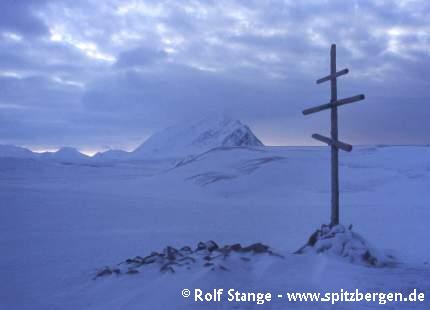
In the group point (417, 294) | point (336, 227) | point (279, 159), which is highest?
point (279, 159)

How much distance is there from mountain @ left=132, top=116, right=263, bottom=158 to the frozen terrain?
79.2 m

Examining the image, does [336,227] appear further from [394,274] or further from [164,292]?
[164,292]

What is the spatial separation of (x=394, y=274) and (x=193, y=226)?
753 centimetres

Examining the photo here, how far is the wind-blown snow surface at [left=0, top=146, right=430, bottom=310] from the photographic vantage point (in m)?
5.88

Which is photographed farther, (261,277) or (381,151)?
(381,151)

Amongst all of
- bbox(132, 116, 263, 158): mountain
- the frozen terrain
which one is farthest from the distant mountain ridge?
the frozen terrain

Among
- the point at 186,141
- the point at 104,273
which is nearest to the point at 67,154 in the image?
the point at 186,141

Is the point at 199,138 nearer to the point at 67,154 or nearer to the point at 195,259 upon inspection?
the point at 67,154

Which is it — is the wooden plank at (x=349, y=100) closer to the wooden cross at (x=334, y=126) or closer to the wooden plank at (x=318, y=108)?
the wooden cross at (x=334, y=126)

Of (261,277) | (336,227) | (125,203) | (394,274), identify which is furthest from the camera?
(125,203)

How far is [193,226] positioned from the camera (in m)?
13.2

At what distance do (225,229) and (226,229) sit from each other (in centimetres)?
3

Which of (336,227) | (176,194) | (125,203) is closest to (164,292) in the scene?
(336,227)

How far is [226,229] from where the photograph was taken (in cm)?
1279
